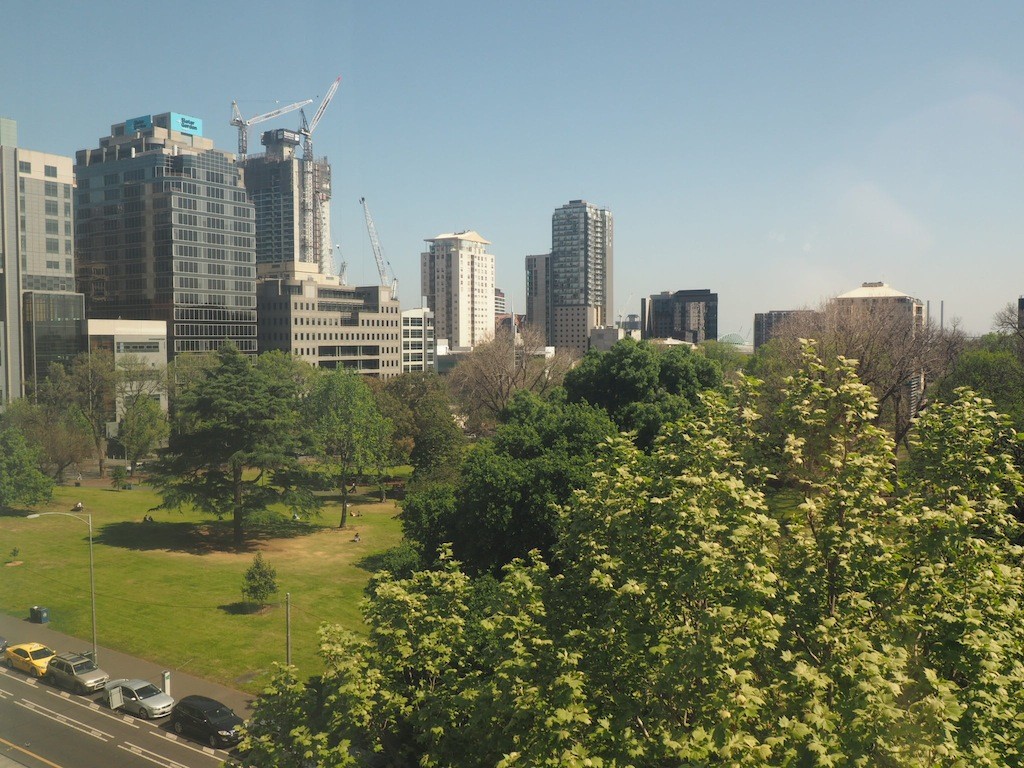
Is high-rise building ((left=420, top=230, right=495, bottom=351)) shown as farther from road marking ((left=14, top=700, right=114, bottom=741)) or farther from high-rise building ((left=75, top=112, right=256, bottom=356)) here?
road marking ((left=14, top=700, right=114, bottom=741))

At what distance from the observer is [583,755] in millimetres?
6344

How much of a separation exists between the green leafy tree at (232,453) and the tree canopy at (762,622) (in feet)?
76.5

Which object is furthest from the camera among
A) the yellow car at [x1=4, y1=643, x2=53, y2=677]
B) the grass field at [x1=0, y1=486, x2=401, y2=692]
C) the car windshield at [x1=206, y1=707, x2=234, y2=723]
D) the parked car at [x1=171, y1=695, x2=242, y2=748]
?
the grass field at [x1=0, y1=486, x2=401, y2=692]

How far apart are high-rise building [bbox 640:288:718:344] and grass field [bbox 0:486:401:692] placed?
10667 cm

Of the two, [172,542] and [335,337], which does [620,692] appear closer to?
[172,542]

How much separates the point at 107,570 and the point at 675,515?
82.8 feet

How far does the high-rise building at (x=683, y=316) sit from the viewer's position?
13625 cm

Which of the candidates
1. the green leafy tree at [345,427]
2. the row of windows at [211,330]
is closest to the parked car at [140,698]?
the green leafy tree at [345,427]

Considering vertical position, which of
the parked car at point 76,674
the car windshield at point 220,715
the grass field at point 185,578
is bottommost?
the grass field at point 185,578

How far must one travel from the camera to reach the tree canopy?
573 centimetres

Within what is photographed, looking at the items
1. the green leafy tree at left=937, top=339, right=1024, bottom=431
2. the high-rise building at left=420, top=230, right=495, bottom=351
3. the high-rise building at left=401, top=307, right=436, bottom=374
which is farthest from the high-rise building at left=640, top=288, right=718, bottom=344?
the green leafy tree at left=937, top=339, right=1024, bottom=431

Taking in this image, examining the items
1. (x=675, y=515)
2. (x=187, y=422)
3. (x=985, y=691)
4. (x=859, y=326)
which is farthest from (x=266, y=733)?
(x=187, y=422)

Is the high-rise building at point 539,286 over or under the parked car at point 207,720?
over

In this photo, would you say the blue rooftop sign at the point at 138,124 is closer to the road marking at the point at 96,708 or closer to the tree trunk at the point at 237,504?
the tree trunk at the point at 237,504
